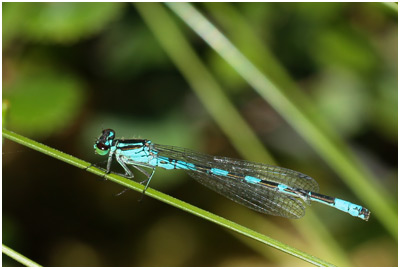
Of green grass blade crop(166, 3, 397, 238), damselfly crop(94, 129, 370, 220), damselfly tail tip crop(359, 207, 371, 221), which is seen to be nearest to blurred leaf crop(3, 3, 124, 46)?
green grass blade crop(166, 3, 397, 238)

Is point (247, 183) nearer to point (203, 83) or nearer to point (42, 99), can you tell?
point (203, 83)

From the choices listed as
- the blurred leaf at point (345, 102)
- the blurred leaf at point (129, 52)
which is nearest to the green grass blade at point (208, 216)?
the blurred leaf at point (129, 52)

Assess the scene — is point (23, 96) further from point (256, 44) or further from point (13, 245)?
point (256, 44)

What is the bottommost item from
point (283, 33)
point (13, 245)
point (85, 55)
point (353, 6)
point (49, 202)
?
point (13, 245)

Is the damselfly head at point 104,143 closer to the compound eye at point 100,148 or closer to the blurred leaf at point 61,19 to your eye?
the compound eye at point 100,148

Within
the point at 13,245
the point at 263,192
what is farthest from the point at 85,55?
the point at 263,192

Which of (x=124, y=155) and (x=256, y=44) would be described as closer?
(x=124, y=155)

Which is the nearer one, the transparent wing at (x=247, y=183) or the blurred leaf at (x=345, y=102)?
the transparent wing at (x=247, y=183)

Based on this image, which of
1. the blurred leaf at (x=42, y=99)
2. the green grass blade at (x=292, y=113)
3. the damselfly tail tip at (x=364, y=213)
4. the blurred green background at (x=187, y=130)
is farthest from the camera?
the blurred green background at (x=187, y=130)
